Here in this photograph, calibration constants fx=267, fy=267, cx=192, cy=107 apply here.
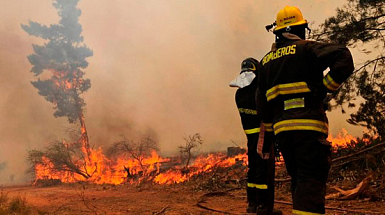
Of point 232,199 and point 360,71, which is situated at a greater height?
point 360,71

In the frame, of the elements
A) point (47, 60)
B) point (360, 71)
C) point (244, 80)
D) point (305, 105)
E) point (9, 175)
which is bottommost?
point (9, 175)

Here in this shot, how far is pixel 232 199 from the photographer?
5621 millimetres

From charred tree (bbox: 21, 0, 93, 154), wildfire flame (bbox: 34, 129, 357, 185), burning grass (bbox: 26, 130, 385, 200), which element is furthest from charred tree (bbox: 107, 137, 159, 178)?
charred tree (bbox: 21, 0, 93, 154)

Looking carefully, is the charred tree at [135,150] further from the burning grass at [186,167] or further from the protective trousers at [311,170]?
the protective trousers at [311,170]

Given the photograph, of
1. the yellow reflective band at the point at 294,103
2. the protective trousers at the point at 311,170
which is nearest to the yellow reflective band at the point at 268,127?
the yellow reflective band at the point at 294,103

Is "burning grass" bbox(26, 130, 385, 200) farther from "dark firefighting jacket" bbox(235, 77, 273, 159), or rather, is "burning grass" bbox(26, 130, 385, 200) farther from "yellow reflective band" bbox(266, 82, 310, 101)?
"yellow reflective band" bbox(266, 82, 310, 101)

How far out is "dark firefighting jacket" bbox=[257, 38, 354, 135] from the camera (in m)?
2.09

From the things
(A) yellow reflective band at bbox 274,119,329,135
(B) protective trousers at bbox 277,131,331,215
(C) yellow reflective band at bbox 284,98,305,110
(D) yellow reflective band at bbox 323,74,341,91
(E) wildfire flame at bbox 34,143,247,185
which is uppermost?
(D) yellow reflective band at bbox 323,74,341,91

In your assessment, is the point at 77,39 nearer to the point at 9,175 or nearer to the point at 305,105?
the point at 9,175

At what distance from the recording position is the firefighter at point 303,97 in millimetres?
2059

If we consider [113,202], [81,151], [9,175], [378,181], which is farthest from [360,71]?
[9,175]

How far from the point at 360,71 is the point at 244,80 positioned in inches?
176

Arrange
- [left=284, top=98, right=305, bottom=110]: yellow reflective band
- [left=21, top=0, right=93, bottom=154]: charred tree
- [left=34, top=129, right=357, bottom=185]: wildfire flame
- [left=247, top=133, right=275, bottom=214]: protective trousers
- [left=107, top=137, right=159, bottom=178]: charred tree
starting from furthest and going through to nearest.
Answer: [left=21, top=0, right=93, bottom=154]: charred tree, [left=107, top=137, right=159, bottom=178]: charred tree, [left=34, top=129, right=357, bottom=185]: wildfire flame, [left=247, top=133, right=275, bottom=214]: protective trousers, [left=284, top=98, right=305, bottom=110]: yellow reflective band

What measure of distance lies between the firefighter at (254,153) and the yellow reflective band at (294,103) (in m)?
0.82
